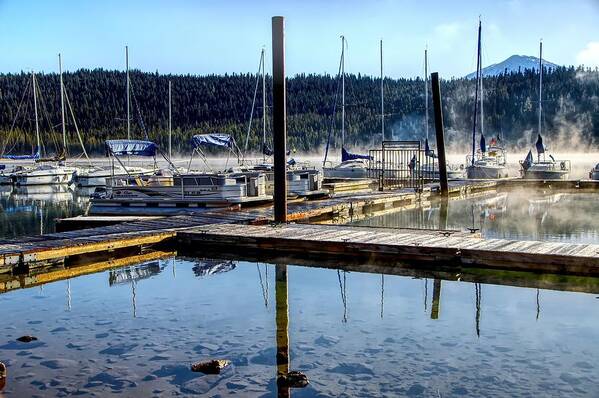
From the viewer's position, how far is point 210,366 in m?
7.91

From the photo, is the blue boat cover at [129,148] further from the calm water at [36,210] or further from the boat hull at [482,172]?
the boat hull at [482,172]

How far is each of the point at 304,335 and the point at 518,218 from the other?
1425cm

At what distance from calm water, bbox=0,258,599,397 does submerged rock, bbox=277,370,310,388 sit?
10 centimetres

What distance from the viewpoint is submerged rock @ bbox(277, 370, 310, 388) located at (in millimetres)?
7484

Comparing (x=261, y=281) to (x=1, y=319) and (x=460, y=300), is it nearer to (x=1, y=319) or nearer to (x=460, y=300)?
(x=460, y=300)

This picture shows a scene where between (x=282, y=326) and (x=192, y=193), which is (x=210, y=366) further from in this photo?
(x=192, y=193)

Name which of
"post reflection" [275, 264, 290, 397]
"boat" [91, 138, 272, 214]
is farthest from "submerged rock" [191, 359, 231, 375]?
"boat" [91, 138, 272, 214]

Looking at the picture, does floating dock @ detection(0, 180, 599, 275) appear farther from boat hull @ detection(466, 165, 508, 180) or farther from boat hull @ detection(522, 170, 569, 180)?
boat hull @ detection(466, 165, 508, 180)

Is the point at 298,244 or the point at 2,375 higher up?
the point at 298,244

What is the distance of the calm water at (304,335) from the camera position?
7.54 meters

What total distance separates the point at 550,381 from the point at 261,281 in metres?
6.08

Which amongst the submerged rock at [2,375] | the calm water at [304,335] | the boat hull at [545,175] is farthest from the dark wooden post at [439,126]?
the submerged rock at [2,375]

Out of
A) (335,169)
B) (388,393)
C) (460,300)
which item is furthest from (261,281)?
(335,169)

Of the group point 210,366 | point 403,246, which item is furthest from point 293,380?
point 403,246
